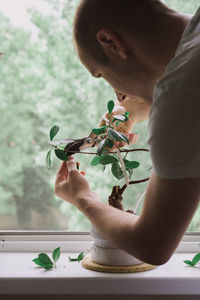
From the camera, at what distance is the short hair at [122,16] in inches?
35.0

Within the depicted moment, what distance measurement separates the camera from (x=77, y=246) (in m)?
1.42

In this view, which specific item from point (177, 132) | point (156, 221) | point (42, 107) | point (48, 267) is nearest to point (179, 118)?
point (177, 132)

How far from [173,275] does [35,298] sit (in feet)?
1.23

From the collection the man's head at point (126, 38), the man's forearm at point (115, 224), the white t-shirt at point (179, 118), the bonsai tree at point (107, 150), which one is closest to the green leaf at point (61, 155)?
the bonsai tree at point (107, 150)

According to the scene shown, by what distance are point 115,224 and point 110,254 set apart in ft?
0.92

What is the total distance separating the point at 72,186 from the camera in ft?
3.51

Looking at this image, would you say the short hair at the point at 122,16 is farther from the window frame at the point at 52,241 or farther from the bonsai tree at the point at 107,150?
the window frame at the point at 52,241

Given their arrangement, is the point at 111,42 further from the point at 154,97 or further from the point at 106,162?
the point at 106,162

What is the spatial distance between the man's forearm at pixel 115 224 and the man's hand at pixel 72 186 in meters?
0.02

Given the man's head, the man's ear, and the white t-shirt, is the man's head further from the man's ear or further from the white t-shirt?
the white t-shirt

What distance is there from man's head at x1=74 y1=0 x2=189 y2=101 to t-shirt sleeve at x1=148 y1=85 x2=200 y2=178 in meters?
0.17

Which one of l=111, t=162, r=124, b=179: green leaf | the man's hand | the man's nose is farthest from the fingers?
the man's nose

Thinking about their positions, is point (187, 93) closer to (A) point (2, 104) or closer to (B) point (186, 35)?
(B) point (186, 35)

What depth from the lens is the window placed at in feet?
4.77
